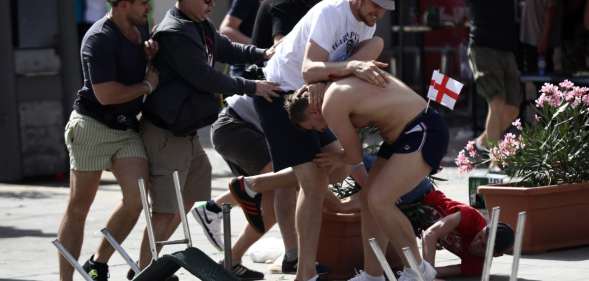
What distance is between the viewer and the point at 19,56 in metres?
12.2

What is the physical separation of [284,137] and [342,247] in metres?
0.81

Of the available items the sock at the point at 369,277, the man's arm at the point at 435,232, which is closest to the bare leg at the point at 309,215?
the sock at the point at 369,277

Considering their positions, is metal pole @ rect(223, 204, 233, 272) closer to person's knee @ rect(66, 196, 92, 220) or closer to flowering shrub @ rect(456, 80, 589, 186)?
person's knee @ rect(66, 196, 92, 220)

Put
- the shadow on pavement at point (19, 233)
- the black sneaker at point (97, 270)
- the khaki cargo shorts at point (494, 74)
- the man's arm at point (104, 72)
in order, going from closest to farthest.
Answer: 1. the man's arm at point (104, 72)
2. the black sneaker at point (97, 270)
3. the shadow on pavement at point (19, 233)
4. the khaki cargo shorts at point (494, 74)

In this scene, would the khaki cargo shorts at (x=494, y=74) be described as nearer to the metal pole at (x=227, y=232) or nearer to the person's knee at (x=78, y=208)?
the person's knee at (x=78, y=208)

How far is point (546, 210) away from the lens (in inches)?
325

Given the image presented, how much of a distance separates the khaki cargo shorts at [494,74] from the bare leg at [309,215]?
4831mm

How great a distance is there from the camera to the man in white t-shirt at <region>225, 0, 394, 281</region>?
280 inches

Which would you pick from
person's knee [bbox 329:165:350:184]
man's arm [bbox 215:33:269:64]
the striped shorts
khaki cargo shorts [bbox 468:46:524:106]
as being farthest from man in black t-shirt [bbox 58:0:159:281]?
khaki cargo shorts [bbox 468:46:524:106]

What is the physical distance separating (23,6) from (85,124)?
5.24m

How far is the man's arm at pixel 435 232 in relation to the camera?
745cm

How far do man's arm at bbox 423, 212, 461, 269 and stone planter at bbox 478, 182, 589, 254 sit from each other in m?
0.68

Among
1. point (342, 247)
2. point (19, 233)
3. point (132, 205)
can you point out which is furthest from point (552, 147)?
point (19, 233)

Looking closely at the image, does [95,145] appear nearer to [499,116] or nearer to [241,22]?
[241,22]
